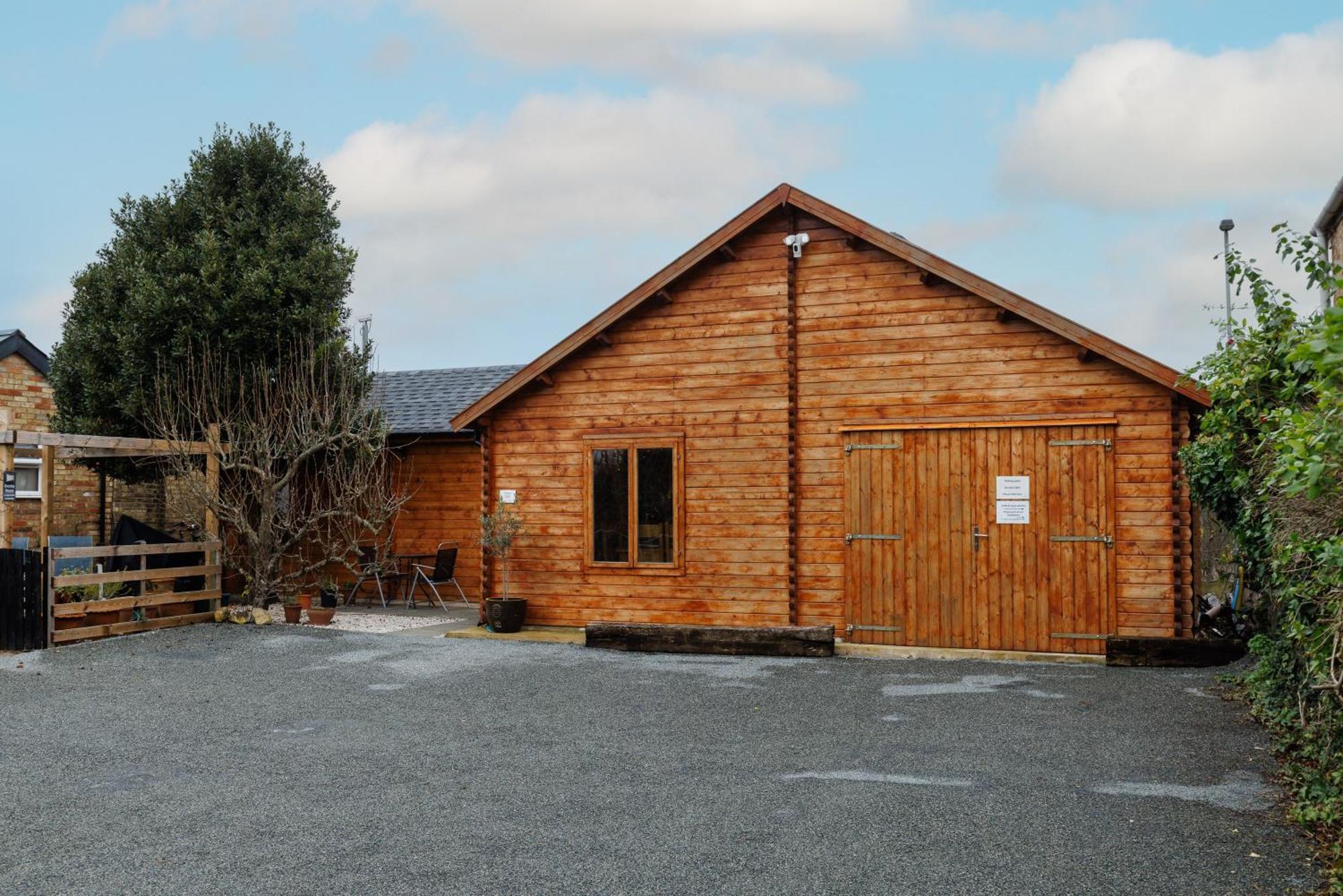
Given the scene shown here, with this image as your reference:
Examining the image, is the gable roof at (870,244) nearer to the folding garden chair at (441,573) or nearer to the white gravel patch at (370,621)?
the white gravel patch at (370,621)

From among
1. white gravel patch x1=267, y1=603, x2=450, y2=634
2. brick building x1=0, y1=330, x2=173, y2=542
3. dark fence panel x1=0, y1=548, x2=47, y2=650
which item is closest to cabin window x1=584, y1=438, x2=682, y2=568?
white gravel patch x1=267, y1=603, x2=450, y2=634

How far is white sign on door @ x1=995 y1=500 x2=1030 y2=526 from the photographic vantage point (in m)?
11.5

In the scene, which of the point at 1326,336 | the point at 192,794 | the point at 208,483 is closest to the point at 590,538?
the point at 208,483

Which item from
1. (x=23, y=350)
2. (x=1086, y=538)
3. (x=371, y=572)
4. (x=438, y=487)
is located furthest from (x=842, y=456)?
(x=23, y=350)

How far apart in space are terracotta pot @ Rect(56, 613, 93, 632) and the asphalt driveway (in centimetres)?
186

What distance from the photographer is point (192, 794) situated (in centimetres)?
616

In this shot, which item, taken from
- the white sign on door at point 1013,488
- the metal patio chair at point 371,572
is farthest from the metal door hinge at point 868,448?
the metal patio chair at point 371,572

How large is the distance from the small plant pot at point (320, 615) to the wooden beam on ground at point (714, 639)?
4156 mm

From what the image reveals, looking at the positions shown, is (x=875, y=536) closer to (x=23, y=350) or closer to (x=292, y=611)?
(x=292, y=611)

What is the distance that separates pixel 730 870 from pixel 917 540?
7558mm

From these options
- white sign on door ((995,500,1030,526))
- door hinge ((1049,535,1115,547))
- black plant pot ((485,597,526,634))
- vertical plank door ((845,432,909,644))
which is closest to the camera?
door hinge ((1049,535,1115,547))

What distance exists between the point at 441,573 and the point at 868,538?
6981 millimetres

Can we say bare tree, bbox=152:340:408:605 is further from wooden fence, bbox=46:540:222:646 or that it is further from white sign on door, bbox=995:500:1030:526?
white sign on door, bbox=995:500:1030:526

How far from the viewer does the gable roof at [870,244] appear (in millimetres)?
10977
